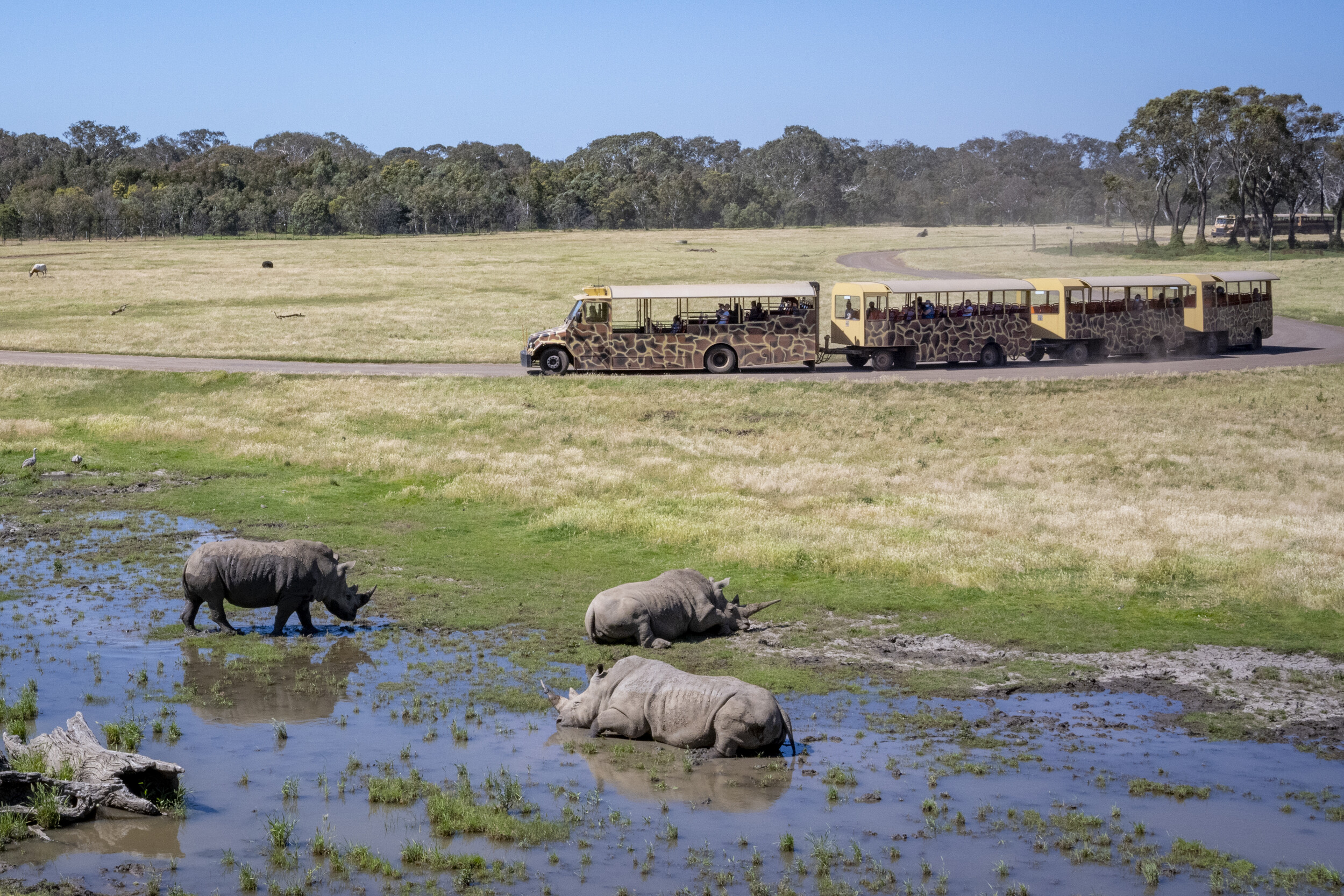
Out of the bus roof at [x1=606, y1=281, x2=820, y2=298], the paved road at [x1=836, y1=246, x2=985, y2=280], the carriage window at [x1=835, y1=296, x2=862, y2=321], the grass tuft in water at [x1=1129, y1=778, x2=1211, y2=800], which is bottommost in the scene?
the grass tuft in water at [x1=1129, y1=778, x2=1211, y2=800]

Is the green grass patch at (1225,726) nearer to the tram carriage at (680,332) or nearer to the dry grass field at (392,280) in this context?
the tram carriage at (680,332)

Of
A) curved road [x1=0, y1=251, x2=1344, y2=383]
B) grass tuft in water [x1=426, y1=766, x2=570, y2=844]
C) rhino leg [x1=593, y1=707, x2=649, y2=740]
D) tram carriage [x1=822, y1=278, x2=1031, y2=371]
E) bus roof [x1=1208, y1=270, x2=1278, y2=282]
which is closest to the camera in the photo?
grass tuft in water [x1=426, y1=766, x2=570, y2=844]

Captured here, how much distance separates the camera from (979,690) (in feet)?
52.1

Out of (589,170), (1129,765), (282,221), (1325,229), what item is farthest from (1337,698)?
(589,170)

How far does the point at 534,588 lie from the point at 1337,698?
11774 mm

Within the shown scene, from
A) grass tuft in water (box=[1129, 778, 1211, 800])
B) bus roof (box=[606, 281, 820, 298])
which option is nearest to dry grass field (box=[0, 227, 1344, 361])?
bus roof (box=[606, 281, 820, 298])

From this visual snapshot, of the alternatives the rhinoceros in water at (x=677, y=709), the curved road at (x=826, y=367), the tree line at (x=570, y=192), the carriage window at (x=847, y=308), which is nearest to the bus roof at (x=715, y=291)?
the carriage window at (x=847, y=308)

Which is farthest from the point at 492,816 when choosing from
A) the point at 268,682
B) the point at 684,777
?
the point at 268,682

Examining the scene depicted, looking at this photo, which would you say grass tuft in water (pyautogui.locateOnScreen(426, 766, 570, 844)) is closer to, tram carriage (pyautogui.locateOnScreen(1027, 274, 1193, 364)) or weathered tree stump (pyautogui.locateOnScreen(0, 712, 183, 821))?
weathered tree stump (pyautogui.locateOnScreen(0, 712, 183, 821))

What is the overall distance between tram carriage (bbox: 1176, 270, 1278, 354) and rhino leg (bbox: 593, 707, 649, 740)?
144ft

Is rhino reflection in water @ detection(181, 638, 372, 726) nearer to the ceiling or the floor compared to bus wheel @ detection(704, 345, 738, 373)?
nearer to the floor

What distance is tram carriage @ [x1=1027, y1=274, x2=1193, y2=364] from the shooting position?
49.4 meters

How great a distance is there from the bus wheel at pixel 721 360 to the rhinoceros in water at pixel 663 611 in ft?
92.5

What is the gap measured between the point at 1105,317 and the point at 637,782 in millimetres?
41829
